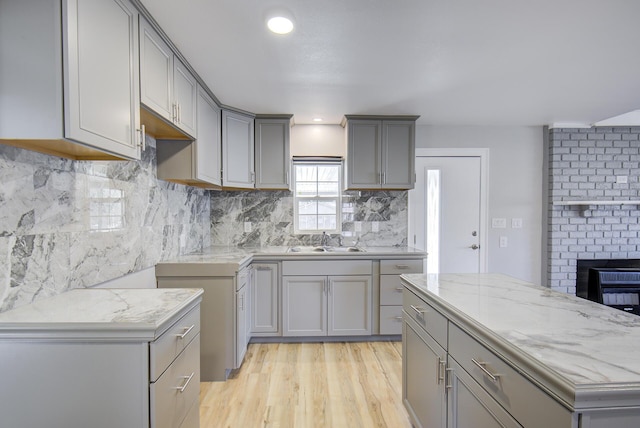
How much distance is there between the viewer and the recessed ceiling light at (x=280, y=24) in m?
1.54

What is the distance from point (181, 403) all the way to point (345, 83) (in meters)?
2.28

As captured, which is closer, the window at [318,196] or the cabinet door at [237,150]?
the cabinet door at [237,150]

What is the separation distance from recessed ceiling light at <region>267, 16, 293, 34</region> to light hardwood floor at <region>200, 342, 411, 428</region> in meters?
2.33

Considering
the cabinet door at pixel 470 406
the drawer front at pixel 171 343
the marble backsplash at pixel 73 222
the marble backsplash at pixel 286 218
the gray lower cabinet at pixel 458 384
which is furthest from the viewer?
the marble backsplash at pixel 286 218

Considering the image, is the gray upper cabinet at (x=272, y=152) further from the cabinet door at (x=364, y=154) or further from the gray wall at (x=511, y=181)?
the gray wall at (x=511, y=181)

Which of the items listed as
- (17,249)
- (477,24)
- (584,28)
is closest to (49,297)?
(17,249)

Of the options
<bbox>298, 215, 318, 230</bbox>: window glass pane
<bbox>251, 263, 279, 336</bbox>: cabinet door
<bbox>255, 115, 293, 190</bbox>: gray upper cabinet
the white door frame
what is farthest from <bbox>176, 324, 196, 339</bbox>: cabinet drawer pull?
the white door frame

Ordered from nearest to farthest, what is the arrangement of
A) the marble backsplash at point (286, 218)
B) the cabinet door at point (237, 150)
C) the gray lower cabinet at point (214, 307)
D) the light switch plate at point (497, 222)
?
the gray lower cabinet at point (214, 307), the cabinet door at point (237, 150), the marble backsplash at point (286, 218), the light switch plate at point (497, 222)

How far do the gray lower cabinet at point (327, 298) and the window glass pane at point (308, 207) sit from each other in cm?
82

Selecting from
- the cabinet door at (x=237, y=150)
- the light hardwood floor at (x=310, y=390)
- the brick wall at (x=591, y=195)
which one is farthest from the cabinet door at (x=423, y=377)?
the brick wall at (x=591, y=195)

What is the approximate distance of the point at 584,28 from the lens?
5.43 feet

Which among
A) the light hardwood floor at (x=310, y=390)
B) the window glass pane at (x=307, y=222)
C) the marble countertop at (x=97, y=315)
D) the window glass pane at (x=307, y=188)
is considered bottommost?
the light hardwood floor at (x=310, y=390)

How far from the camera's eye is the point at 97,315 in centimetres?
112

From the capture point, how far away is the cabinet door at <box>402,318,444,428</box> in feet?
4.39
